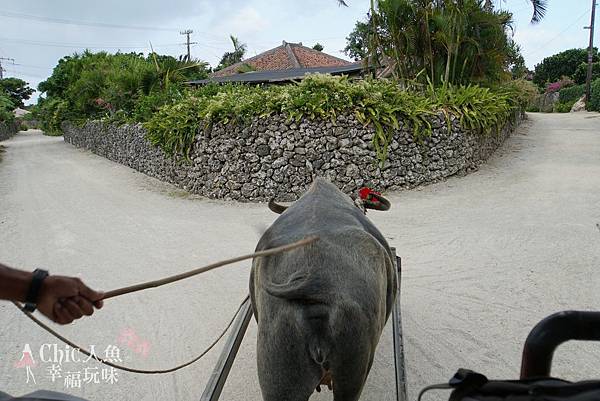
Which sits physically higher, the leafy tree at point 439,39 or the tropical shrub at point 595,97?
the leafy tree at point 439,39

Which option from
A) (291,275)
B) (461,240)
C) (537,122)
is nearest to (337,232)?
(291,275)

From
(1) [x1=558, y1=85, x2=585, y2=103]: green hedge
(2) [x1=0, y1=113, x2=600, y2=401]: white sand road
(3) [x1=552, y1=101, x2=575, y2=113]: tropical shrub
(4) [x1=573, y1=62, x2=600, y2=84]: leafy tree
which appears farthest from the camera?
(4) [x1=573, y1=62, x2=600, y2=84]: leafy tree

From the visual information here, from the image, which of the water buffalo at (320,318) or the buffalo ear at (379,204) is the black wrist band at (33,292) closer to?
the water buffalo at (320,318)

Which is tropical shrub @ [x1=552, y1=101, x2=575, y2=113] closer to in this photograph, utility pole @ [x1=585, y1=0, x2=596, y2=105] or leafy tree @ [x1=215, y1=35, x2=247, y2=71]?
utility pole @ [x1=585, y1=0, x2=596, y2=105]

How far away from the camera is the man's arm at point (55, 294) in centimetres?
141

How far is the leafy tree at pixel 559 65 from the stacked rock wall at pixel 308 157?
119ft

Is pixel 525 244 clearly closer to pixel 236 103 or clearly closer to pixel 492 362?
pixel 492 362

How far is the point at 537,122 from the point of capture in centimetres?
2038

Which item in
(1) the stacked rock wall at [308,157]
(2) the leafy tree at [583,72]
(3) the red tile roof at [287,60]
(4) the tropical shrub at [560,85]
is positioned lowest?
(1) the stacked rock wall at [308,157]

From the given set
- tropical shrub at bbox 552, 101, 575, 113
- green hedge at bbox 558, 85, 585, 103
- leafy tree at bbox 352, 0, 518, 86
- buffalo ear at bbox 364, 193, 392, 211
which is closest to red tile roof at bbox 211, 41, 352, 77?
tropical shrub at bbox 552, 101, 575, 113

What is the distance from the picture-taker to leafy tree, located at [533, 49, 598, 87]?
39.5 m

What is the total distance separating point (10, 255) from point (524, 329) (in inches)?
252

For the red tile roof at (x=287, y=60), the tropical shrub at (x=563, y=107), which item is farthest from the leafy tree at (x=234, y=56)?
the tropical shrub at (x=563, y=107)

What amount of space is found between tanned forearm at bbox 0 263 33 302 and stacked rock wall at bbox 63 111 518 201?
8.42 meters
